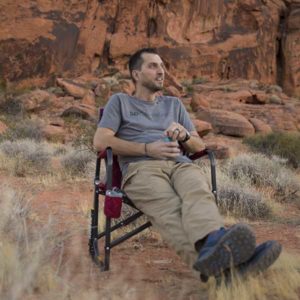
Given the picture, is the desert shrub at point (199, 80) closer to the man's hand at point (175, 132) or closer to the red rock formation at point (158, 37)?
the red rock formation at point (158, 37)

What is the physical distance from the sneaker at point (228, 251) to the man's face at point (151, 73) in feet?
4.61

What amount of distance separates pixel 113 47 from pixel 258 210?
75.9 feet

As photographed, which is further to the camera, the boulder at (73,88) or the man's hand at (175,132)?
the boulder at (73,88)

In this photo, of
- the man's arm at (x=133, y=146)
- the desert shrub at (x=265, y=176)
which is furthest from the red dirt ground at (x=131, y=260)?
the desert shrub at (x=265, y=176)

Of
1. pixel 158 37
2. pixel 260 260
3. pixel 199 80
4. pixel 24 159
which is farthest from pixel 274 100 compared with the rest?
pixel 260 260

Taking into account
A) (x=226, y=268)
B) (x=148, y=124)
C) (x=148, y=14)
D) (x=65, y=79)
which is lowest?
(x=65, y=79)

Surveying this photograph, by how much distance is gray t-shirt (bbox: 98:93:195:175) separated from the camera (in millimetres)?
3074

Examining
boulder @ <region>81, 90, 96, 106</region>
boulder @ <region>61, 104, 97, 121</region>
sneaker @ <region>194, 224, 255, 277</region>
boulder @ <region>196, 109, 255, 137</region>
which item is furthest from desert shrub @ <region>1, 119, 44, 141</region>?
sneaker @ <region>194, 224, 255, 277</region>

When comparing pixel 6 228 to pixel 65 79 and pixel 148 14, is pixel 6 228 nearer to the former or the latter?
pixel 65 79

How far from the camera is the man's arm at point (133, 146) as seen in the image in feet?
9.43

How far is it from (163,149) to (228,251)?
0.99 meters

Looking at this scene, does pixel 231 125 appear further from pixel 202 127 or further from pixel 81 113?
pixel 81 113

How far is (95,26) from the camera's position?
1043 inches

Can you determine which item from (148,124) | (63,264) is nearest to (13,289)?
(63,264)
